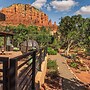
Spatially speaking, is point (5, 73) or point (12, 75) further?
point (12, 75)

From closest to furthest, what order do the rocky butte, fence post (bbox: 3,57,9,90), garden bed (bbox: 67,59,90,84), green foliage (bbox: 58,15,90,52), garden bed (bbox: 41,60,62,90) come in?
1. fence post (bbox: 3,57,9,90)
2. garden bed (bbox: 41,60,62,90)
3. garden bed (bbox: 67,59,90,84)
4. green foliage (bbox: 58,15,90,52)
5. the rocky butte

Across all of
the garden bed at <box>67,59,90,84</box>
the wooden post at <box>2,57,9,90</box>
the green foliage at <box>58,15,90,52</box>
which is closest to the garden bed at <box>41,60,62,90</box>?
the garden bed at <box>67,59,90,84</box>

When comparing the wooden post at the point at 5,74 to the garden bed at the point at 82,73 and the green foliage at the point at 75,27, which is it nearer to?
the garden bed at the point at 82,73

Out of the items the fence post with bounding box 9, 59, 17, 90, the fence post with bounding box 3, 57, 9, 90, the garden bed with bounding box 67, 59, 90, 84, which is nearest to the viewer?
the fence post with bounding box 3, 57, 9, 90

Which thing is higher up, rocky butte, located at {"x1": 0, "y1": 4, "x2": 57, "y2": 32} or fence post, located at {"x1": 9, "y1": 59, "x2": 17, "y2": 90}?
rocky butte, located at {"x1": 0, "y1": 4, "x2": 57, "y2": 32}

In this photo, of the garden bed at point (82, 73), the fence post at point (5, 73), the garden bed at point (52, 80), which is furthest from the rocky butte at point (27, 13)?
the fence post at point (5, 73)

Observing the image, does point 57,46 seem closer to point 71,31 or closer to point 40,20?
point 71,31

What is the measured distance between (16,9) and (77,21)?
14811 cm

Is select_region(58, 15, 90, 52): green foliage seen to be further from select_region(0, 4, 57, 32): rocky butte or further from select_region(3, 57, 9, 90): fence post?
select_region(0, 4, 57, 32): rocky butte

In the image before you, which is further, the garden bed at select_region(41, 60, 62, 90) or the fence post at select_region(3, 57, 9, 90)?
the garden bed at select_region(41, 60, 62, 90)

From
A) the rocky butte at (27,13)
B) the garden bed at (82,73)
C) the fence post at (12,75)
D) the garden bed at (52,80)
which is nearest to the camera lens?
the fence post at (12,75)

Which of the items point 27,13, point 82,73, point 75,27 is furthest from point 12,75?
point 27,13

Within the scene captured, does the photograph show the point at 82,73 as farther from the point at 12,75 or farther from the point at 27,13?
the point at 27,13

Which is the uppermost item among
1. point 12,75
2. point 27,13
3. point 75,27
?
point 27,13
